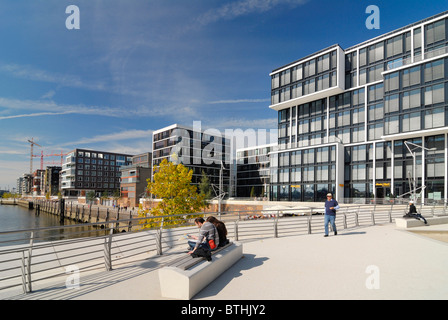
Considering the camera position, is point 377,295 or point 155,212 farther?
point 155,212

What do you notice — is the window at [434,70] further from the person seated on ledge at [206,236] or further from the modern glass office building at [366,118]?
the person seated on ledge at [206,236]

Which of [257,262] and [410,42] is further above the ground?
[410,42]

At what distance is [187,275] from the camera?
4934 mm

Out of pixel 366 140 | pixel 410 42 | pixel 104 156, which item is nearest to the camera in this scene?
pixel 410 42

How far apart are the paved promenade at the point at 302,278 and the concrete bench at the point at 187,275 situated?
16cm

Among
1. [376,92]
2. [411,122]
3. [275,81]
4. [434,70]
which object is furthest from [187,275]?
[275,81]

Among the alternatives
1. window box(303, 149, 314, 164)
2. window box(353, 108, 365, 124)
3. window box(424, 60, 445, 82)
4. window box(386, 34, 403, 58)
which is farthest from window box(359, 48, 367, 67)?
window box(303, 149, 314, 164)

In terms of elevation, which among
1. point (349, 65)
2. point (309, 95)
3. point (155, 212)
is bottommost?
point (155, 212)

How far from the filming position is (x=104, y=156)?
130 m

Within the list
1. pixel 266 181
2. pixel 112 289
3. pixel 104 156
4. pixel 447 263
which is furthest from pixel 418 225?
pixel 104 156

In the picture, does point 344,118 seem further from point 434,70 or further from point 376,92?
point 434,70

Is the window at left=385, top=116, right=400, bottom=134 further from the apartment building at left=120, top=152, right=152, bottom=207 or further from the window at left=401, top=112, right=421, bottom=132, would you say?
the apartment building at left=120, top=152, right=152, bottom=207
